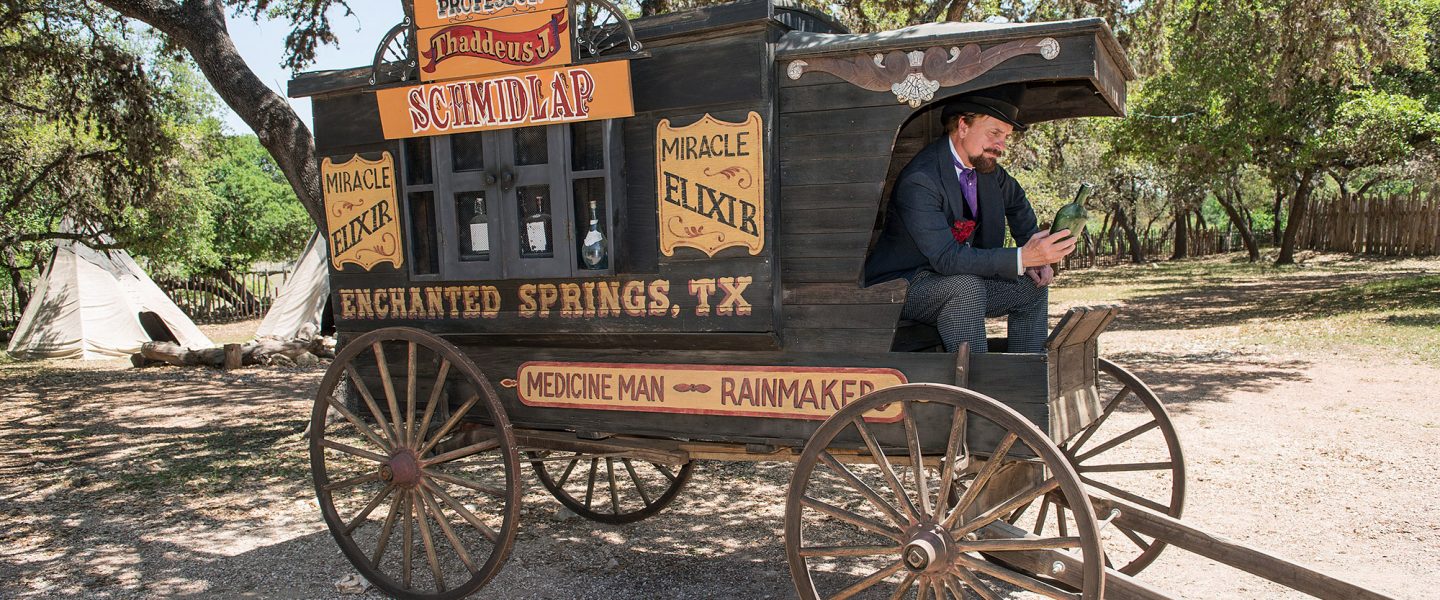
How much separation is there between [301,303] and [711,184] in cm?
1302

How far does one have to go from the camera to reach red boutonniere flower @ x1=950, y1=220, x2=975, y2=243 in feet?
13.2

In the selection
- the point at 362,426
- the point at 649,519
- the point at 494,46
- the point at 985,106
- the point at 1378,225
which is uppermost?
the point at 494,46

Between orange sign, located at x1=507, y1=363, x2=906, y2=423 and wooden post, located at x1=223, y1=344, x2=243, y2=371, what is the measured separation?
1050 centimetres

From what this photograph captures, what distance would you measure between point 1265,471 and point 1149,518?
10.8 feet

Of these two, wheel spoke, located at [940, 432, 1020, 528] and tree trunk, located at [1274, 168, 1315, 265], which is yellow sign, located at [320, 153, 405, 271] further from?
tree trunk, located at [1274, 168, 1315, 265]

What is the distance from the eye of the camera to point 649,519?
5699 millimetres

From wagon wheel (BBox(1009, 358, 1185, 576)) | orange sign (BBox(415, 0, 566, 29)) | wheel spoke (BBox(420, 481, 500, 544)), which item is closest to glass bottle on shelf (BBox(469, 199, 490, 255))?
orange sign (BBox(415, 0, 566, 29))

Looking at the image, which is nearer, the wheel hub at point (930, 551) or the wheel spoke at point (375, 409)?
the wheel hub at point (930, 551)

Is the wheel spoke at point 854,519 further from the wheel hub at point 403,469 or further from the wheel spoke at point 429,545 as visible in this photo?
the wheel hub at point 403,469

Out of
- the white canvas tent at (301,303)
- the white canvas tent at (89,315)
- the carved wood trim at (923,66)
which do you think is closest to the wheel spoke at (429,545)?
the carved wood trim at (923,66)

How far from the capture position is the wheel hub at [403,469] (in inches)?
168

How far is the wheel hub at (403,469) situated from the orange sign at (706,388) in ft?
1.75

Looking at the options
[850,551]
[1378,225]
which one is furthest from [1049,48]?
[1378,225]

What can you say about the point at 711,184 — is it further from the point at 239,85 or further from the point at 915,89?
the point at 239,85
